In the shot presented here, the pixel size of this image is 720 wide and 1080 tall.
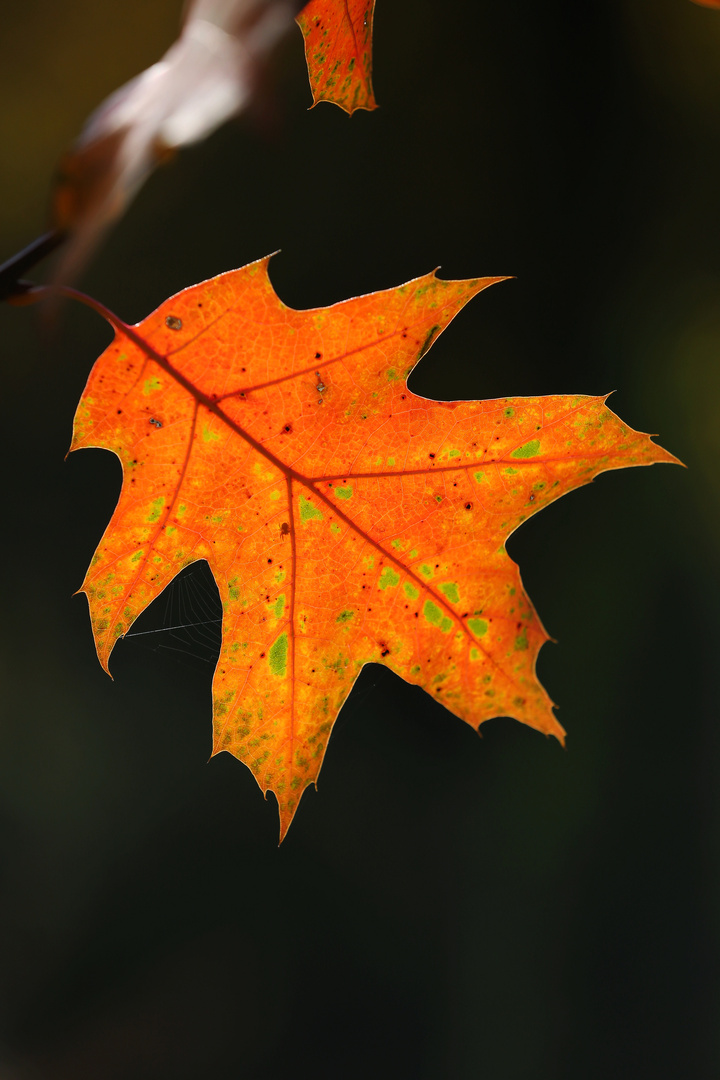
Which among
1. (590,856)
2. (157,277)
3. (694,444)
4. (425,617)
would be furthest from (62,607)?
(694,444)

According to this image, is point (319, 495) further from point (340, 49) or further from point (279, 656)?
point (340, 49)

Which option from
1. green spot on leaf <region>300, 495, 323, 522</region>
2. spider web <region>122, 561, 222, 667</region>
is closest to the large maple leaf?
green spot on leaf <region>300, 495, 323, 522</region>

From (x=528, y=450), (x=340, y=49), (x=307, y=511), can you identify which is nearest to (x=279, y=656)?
(x=307, y=511)

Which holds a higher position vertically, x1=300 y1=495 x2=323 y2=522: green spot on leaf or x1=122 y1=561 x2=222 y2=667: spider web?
x1=122 y1=561 x2=222 y2=667: spider web

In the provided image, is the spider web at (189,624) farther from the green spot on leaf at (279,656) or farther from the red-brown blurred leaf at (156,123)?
the red-brown blurred leaf at (156,123)

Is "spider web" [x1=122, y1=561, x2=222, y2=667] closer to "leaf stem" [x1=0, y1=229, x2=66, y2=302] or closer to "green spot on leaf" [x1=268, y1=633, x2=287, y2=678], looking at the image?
"green spot on leaf" [x1=268, y1=633, x2=287, y2=678]

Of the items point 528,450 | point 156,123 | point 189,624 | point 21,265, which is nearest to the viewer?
point 156,123
